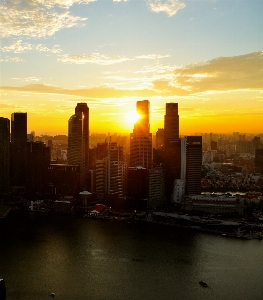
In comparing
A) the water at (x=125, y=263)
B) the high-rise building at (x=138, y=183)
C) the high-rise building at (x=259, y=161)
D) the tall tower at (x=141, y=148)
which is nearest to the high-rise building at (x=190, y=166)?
the tall tower at (x=141, y=148)

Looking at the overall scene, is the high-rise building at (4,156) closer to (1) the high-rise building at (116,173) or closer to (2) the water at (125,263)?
(1) the high-rise building at (116,173)

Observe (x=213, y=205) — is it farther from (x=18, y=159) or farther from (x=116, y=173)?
(x=18, y=159)

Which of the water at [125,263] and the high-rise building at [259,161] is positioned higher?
the high-rise building at [259,161]

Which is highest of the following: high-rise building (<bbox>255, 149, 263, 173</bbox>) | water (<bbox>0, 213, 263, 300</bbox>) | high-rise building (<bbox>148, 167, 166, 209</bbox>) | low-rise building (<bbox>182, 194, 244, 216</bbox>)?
high-rise building (<bbox>255, 149, 263, 173</bbox>)

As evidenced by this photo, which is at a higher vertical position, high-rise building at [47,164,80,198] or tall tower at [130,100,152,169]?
tall tower at [130,100,152,169]

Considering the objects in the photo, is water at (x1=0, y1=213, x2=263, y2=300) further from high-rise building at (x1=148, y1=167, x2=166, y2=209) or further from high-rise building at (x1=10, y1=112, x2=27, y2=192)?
high-rise building at (x1=10, y1=112, x2=27, y2=192)

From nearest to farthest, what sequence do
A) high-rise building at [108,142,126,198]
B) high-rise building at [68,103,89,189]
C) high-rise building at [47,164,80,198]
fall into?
high-rise building at [108,142,126,198] → high-rise building at [47,164,80,198] → high-rise building at [68,103,89,189]

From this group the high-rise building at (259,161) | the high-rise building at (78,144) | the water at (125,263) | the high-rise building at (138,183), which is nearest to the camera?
the water at (125,263)

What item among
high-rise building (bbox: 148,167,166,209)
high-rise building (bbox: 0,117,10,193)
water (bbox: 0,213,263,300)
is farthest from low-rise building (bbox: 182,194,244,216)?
high-rise building (bbox: 0,117,10,193)

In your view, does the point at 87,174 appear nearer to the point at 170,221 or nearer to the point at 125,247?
the point at 170,221
